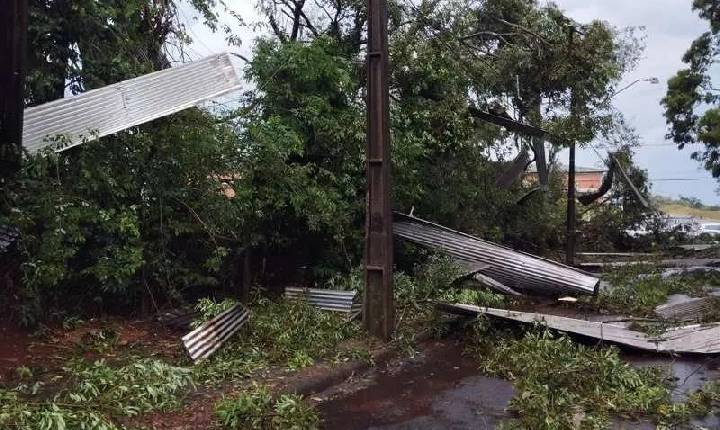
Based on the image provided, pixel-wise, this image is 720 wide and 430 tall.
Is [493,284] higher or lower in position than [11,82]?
lower

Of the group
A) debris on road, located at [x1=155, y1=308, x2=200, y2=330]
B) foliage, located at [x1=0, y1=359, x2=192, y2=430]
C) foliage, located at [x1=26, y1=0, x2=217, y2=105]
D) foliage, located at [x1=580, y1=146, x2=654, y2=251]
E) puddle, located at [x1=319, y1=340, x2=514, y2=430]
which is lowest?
puddle, located at [x1=319, y1=340, x2=514, y2=430]

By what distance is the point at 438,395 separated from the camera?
6391mm

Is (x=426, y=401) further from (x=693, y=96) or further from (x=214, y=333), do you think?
(x=693, y=96)

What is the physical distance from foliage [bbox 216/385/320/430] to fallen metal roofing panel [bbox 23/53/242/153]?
12.8 ft

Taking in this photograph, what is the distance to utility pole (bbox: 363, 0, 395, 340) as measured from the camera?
7.79m

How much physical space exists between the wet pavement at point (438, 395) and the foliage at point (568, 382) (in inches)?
7.5

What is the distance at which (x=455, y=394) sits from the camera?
6410 mm

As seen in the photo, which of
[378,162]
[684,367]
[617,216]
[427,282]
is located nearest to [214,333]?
[378,162]

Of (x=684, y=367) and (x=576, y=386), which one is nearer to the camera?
(x=576, y=386)

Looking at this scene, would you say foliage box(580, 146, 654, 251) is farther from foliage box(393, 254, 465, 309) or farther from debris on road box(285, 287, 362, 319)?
debris on road box(285, 287, 362, 319)

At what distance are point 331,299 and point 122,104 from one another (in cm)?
398

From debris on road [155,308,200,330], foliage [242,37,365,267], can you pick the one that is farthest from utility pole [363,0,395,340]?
debris on road [155,308,200,330]

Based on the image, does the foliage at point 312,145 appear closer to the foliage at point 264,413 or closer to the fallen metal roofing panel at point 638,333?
the fallen metal roofing panel at point 638,333

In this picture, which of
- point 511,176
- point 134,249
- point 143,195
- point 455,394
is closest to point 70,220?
point 134,249
